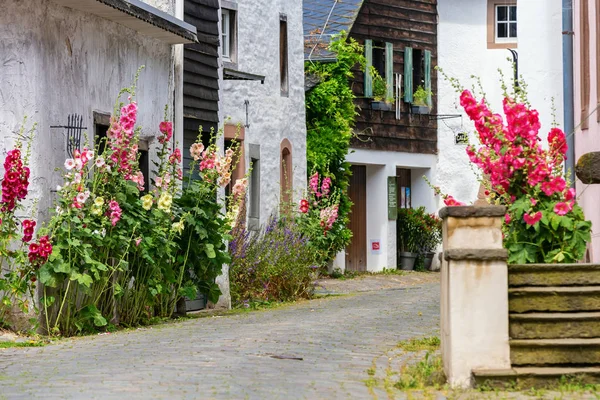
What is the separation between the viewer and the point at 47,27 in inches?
538

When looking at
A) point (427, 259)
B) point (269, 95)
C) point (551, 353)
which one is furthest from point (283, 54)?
point (551, 353)

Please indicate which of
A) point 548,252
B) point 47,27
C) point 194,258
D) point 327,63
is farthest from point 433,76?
point 548,252

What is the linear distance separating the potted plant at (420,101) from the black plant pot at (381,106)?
3.36 feet

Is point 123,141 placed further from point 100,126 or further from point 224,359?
point 224,359

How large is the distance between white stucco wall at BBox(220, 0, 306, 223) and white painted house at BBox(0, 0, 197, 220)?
17.0ft

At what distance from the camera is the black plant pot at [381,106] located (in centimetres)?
2900

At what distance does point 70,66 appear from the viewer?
14227 mm

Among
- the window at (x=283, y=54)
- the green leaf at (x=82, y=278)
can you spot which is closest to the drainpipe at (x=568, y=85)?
the window at (x=283, y=54)

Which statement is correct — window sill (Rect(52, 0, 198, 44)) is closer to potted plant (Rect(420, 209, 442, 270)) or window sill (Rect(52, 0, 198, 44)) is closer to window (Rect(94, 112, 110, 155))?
window (Rect(94, 112, 110, 155))

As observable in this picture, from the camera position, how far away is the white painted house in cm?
1319

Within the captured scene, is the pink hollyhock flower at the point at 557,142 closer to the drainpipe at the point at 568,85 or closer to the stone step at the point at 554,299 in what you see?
the stone step at the point at 554,299

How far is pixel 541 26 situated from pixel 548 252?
11835mm

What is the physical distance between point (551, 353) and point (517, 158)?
1.86 metres

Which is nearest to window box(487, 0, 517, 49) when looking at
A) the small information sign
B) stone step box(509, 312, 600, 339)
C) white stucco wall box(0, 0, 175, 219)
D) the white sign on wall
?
the small information sign
